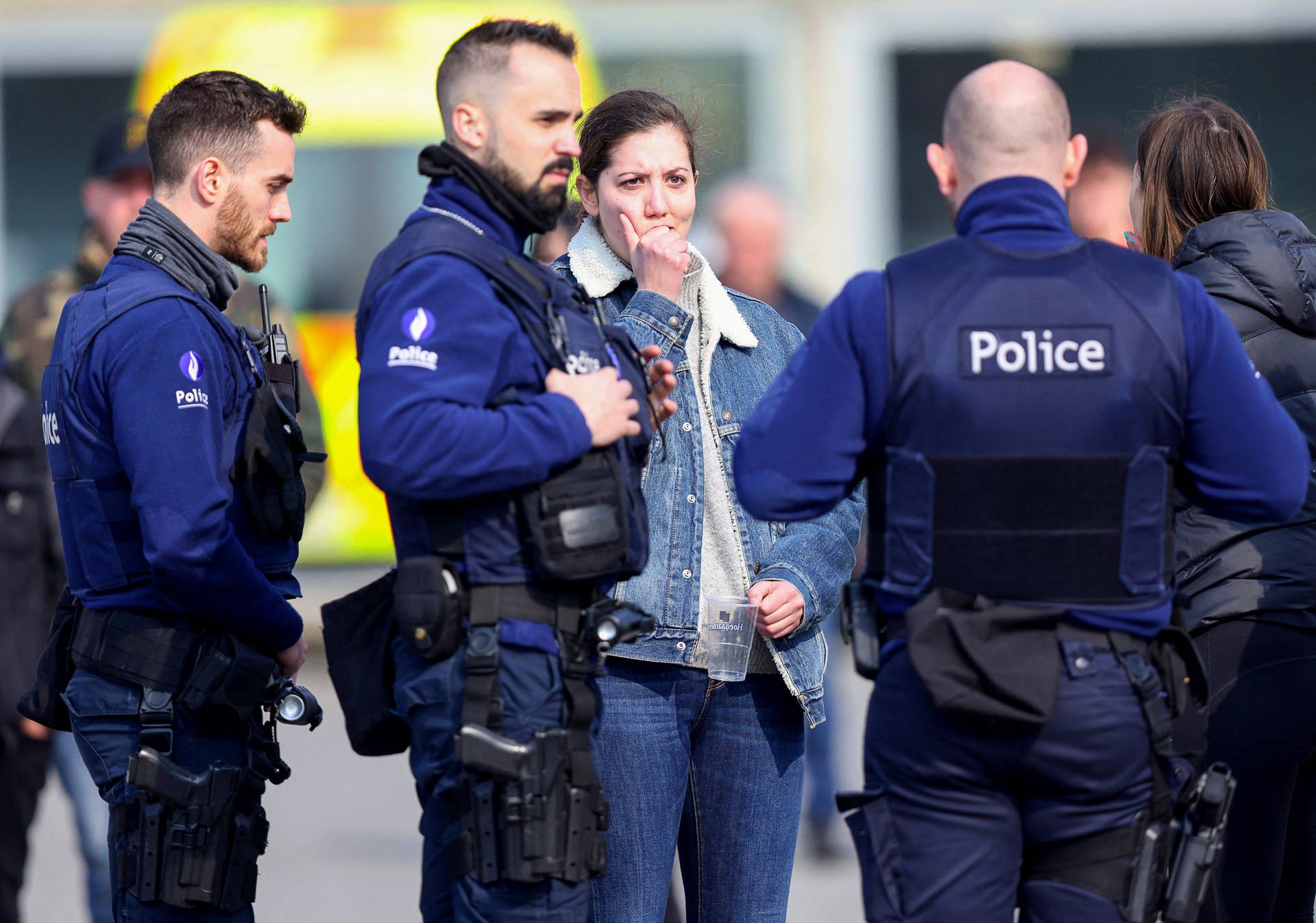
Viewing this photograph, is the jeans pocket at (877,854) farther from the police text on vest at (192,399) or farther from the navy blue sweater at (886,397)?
the police text on vest at (192,399)

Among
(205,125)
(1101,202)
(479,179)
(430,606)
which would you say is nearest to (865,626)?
(430,606)

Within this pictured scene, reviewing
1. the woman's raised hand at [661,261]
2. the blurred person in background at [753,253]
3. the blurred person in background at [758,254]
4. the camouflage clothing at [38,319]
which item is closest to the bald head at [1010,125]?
the woman's raised hand at [661,261]

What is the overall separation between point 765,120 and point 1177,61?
2.56 meters

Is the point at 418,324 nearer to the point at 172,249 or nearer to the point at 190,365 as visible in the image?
the point at 190,365

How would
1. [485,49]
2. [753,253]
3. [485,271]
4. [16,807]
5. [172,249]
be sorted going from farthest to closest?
[753,253], [16,807], [172,249], [485,49], [485,271]

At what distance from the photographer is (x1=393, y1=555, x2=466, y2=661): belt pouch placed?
3139mm

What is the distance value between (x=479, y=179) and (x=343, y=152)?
7411mm

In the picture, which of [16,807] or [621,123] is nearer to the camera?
[621,123]

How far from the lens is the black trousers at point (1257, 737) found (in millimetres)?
3984

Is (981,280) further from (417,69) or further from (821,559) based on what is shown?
(417,69)

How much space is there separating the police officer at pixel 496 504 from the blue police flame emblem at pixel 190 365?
1.93 ft

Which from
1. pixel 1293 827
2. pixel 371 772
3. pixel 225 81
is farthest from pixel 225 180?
pixel 371 772

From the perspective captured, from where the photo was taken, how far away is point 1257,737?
399 cm

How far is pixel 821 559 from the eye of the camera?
396 cm
